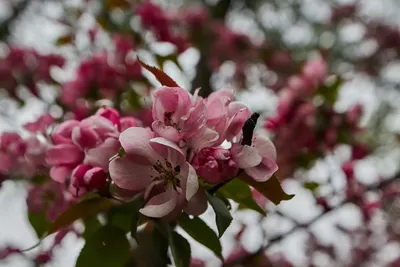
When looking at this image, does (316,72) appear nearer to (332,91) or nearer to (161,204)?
(332,91)

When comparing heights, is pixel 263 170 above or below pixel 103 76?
above

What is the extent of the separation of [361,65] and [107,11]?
1874mm

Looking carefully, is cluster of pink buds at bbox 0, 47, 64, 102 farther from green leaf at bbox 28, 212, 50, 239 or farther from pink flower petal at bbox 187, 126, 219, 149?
pink flower petal at bbox 187, 126, 219, 149

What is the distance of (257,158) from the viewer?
0.62m

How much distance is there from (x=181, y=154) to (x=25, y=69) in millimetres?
1612

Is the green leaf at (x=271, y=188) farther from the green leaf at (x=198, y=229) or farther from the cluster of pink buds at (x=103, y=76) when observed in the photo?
the cluster of pink buds at (x=103, y=76)

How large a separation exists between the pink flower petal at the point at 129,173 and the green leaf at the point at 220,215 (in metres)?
0.08

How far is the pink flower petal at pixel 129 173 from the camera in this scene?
625mm

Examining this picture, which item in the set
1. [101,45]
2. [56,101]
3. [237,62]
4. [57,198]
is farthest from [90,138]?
[237,62]

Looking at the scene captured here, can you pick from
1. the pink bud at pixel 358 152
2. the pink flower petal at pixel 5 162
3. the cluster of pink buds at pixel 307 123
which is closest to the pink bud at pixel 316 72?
the cluster of pink buds at pixel 307 123

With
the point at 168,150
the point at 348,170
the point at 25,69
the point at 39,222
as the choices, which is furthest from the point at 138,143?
the point at 25,69

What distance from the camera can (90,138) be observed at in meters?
0.73

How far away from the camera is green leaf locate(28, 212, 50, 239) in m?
1.09

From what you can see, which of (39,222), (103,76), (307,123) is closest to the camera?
(39,222)
